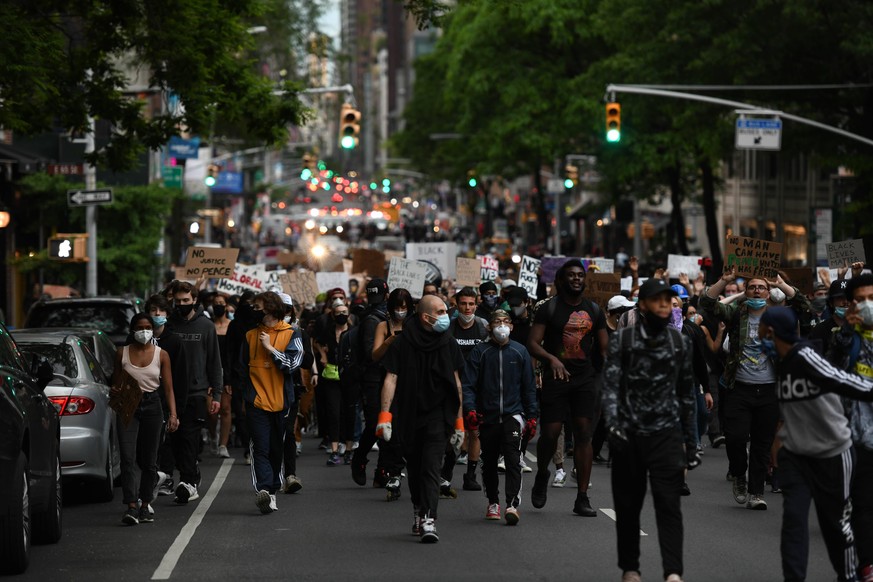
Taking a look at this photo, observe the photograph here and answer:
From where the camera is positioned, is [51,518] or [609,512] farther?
[609,512]

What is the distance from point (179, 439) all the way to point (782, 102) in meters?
24.4

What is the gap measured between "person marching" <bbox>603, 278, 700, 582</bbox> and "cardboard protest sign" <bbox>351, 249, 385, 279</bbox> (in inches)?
820

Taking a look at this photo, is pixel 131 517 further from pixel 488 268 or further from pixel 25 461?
pixel 488 268

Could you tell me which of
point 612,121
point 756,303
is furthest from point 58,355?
point 612,121

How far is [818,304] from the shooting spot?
17.4m

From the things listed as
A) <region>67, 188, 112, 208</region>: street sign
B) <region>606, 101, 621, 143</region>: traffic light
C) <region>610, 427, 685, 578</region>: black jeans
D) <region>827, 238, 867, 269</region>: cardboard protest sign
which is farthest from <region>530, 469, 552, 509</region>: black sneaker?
<region>606, 101, 621, 143</region>: traffic light

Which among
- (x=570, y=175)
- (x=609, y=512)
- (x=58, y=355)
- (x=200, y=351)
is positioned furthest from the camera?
(x=570, y=175)

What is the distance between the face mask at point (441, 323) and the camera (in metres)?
11.3

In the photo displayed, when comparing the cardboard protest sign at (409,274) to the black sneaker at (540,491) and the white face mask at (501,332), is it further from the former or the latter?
the white face mask at (501,332)

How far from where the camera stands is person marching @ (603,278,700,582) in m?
8.89

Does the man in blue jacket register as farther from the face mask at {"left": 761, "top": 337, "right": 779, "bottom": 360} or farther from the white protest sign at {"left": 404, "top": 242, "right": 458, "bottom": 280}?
the white protest sign at {"left": 404, "top": 242, "right": 458, "bottom": 280}

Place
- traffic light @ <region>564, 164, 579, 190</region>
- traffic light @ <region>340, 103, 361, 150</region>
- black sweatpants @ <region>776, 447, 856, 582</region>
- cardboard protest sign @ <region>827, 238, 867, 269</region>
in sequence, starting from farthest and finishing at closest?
1. traffic light @ <region>564, 164, 579, 190</region>
2. traffic light @ <region>340, 103, 361, 150</region>
3. cardboard protest sign @ <region>827, 238, 867, 269</region>
4. black sweatpants @ <region>776, 447, 856, 582</region>

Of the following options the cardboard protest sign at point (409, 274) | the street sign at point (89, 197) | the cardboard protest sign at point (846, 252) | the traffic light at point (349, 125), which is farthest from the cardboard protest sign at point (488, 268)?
the cardboard protest sign at point (846, 252)

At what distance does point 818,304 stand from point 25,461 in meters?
9.88
